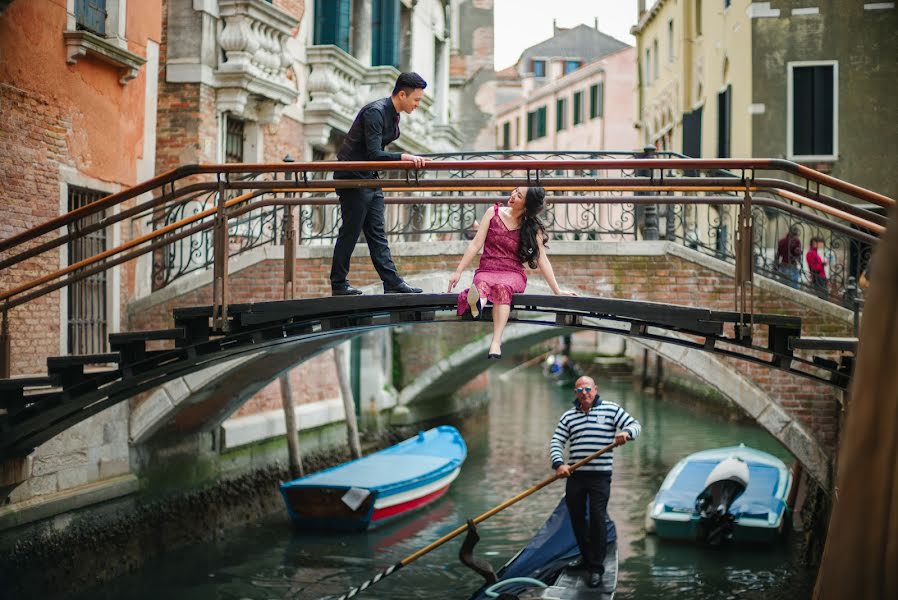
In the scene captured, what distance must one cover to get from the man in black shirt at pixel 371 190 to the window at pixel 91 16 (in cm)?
365

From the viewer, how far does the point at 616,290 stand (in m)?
9.11

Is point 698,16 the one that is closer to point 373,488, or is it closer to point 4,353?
point 373,488

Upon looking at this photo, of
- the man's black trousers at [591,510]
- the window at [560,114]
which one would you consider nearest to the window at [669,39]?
the man's black trousers at [591,510]

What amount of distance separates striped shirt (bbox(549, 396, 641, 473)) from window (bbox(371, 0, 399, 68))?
7.78 metres

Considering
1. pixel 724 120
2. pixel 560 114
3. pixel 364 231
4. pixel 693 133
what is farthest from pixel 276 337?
pixel 560 114

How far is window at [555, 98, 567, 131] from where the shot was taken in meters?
36.0

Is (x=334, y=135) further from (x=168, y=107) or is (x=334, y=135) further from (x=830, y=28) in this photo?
(x=830, y=28)

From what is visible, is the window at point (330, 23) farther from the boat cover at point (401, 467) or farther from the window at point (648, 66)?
the window at point (648, 66)

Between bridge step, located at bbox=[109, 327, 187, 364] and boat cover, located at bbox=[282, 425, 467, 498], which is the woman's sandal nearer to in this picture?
bridge step, located at bbox=[109, 327, 187, 364]

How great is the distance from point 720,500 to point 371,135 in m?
5.70

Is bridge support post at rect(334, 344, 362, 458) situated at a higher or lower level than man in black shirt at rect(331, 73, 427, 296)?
lower

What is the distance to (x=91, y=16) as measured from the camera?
864cm

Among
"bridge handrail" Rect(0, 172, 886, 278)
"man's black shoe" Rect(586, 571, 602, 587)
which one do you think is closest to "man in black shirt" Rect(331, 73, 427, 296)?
→ "bridge handrail" Rect(0, 172, 886, 278)

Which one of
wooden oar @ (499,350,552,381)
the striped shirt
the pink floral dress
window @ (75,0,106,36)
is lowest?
wooden oar @ (499,350,552,381)
